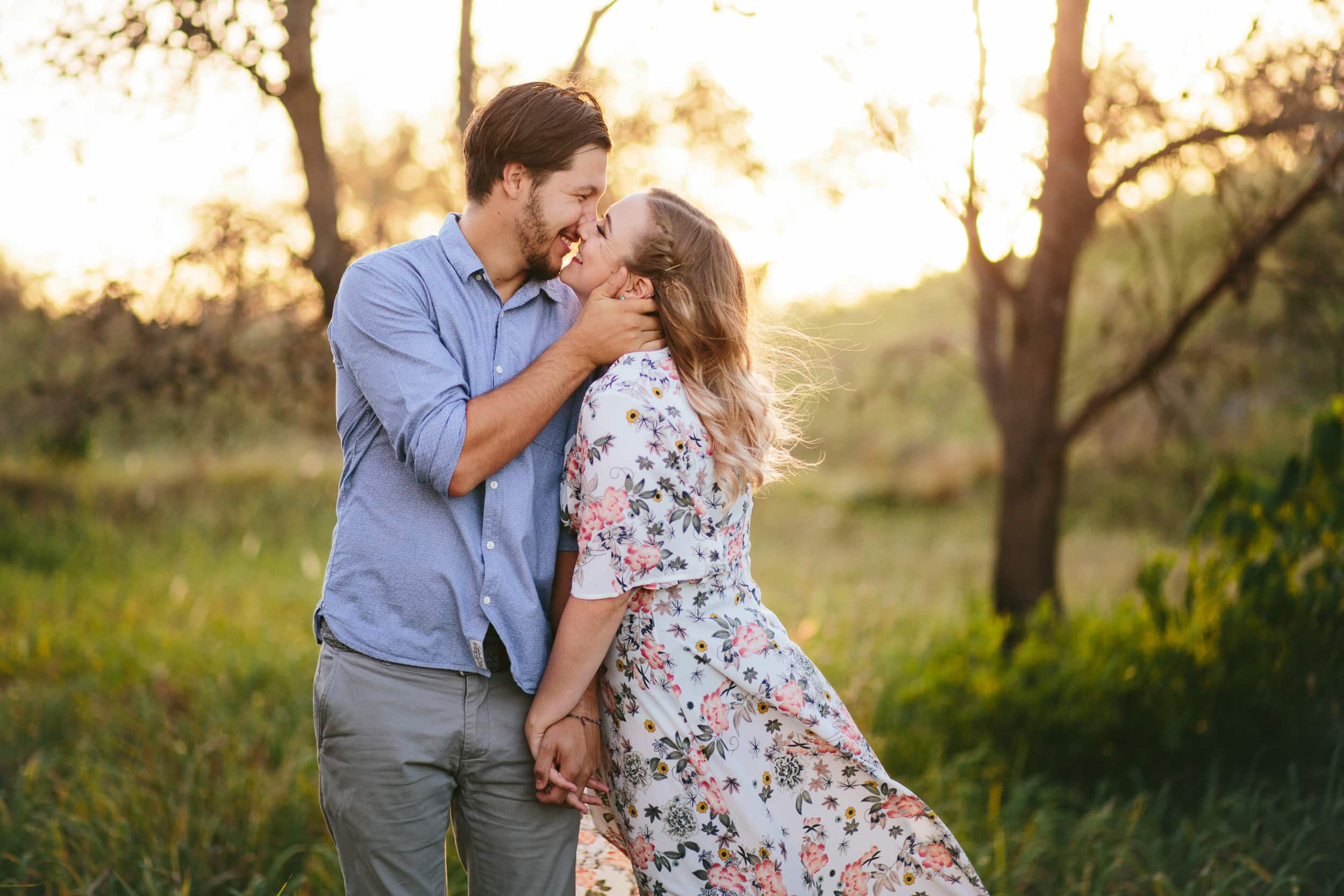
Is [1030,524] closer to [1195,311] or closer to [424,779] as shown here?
[1195,311]

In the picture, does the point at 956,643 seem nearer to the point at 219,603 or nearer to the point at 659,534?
the point at 659,534

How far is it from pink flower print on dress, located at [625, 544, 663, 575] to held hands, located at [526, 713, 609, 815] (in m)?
0.34

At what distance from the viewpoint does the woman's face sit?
212 cm

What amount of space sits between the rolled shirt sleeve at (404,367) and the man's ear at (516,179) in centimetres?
28

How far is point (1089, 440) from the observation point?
588 inches

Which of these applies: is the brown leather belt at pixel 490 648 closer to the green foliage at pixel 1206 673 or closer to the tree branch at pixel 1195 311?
the green foliage at pixel 1206 673

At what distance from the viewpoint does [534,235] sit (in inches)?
81.7

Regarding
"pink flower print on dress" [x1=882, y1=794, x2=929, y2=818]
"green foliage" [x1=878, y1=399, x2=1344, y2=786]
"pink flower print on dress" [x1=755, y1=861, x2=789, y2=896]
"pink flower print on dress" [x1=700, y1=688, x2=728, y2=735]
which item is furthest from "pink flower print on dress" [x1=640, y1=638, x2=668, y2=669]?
"green foliage" [x1=878, y1=399, x2=1344, y2=786]

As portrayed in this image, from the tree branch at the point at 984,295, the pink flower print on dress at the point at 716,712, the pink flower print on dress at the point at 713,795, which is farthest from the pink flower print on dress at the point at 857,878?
the tree branch at the point at 984,295

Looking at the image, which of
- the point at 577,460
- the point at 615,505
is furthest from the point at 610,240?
the point at 615,505

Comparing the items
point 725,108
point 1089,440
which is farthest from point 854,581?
point 1089,440

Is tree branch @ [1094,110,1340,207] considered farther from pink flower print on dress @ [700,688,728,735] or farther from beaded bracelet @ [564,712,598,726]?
beaded bracelet @ [564,712,598,726]

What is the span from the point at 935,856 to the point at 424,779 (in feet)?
3.56

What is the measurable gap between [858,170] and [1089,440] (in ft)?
38.9
